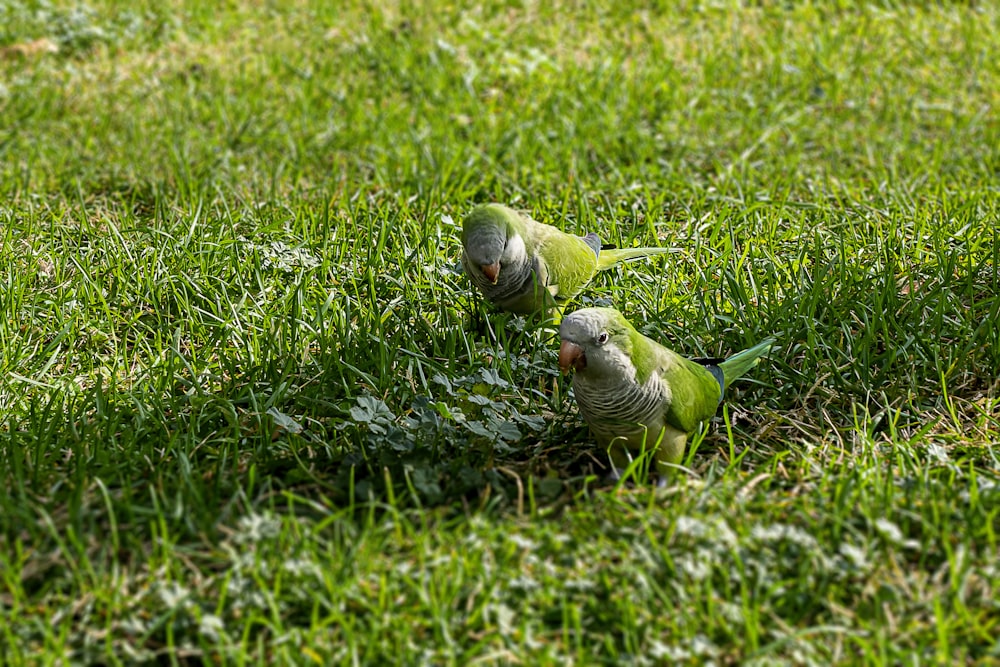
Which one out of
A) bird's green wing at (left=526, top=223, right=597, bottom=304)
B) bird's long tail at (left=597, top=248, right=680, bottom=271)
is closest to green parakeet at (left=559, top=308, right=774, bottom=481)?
bird's green wing at (left=526, top=223, right=597, bottom=304)

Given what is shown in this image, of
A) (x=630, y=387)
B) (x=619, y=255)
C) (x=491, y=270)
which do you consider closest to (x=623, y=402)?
(x=630, y=387)

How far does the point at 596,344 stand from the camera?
2.61m

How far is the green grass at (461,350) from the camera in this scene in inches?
91.2

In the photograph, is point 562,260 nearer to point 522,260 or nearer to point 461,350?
point 522,260

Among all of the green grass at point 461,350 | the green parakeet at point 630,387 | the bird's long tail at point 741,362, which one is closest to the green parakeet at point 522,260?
the green grass at point 461,350

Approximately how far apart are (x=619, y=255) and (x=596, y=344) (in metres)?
1.29

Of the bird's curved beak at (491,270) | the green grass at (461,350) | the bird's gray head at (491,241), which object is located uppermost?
the bird's gray head at (491,241)

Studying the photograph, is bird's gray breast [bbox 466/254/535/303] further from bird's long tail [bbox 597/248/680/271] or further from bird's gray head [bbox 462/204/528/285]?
bird's long tail [bbox 597/248/680/271]

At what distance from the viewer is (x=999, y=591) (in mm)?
2318

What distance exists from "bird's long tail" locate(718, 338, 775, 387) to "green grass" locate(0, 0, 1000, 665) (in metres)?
0.14

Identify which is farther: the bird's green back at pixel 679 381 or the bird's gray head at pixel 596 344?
the bird's green back at pixel 679 381

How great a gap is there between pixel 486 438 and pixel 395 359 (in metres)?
0.63

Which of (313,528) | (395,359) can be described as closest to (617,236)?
(395,359)

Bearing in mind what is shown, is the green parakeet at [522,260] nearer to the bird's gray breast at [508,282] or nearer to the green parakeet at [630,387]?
the bird's gray breast at [508,282]
